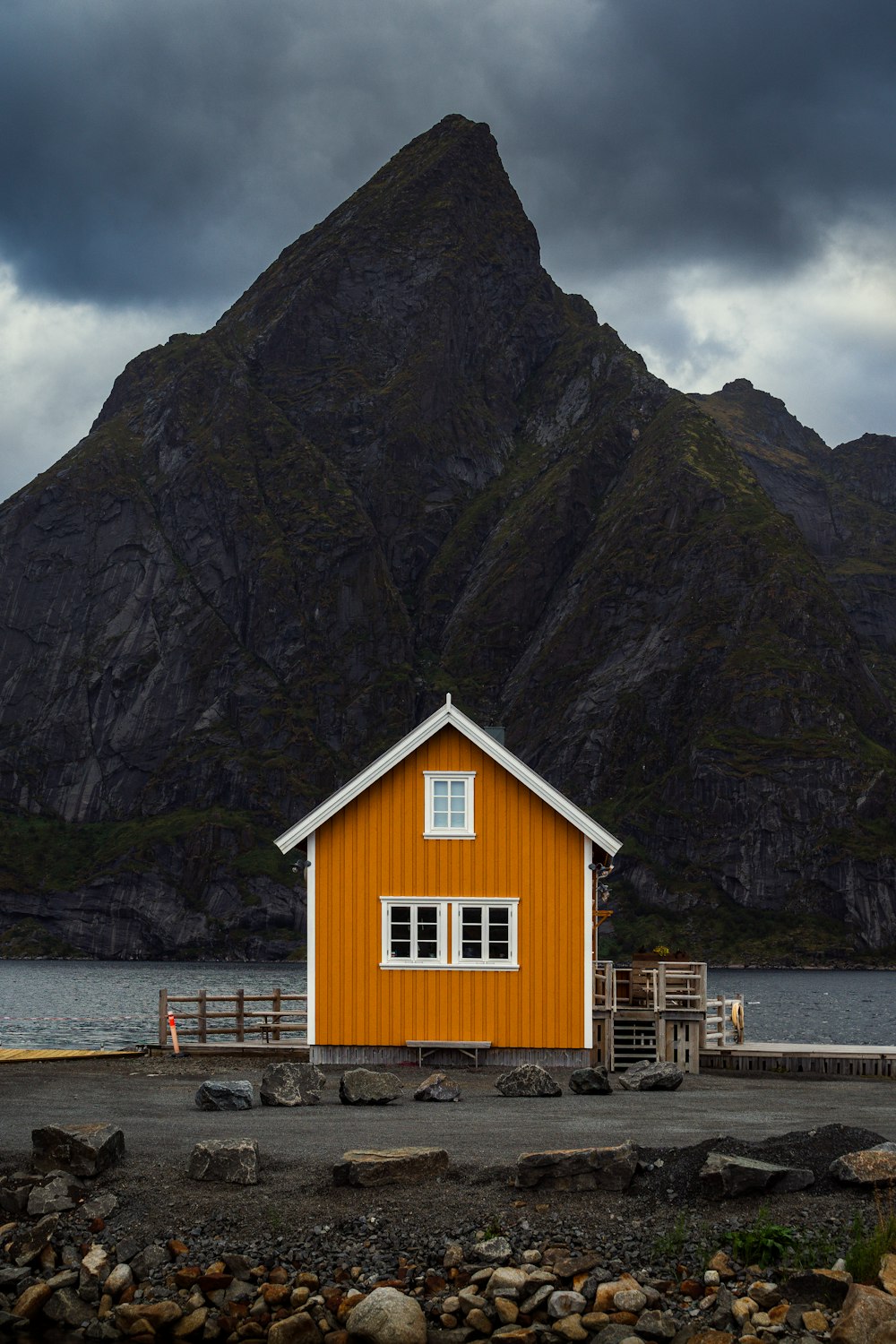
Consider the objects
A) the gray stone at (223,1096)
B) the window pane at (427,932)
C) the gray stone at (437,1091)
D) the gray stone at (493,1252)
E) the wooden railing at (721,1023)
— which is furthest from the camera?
the wooden railing at (721,1023)

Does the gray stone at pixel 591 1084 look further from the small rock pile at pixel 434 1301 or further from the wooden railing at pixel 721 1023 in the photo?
the small rock pile at pixel 434 1301

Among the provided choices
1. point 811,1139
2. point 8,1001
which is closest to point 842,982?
point 8,1001

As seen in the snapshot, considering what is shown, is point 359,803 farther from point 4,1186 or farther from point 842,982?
point 842,982

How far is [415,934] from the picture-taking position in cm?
3662

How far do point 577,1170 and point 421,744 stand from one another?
18.2 meters

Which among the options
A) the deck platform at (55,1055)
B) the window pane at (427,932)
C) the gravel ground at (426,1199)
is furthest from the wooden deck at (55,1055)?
the gravel ground at (426,1199)

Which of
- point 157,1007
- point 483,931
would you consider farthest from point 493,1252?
point 157,1007

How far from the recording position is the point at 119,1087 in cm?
3006

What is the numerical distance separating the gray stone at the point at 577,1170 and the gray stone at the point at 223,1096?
8.01 metres

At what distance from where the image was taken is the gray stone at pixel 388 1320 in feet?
53.0

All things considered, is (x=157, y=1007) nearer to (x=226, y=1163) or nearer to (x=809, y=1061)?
(x=809, y=1061)

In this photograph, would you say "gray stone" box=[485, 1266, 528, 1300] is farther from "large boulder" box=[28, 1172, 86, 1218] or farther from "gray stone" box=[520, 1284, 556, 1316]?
"large boulder" box=[28, 1172, 86, 1218]

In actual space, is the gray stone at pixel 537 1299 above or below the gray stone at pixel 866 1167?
below

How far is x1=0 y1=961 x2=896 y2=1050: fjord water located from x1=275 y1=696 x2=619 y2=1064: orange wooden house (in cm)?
2495
